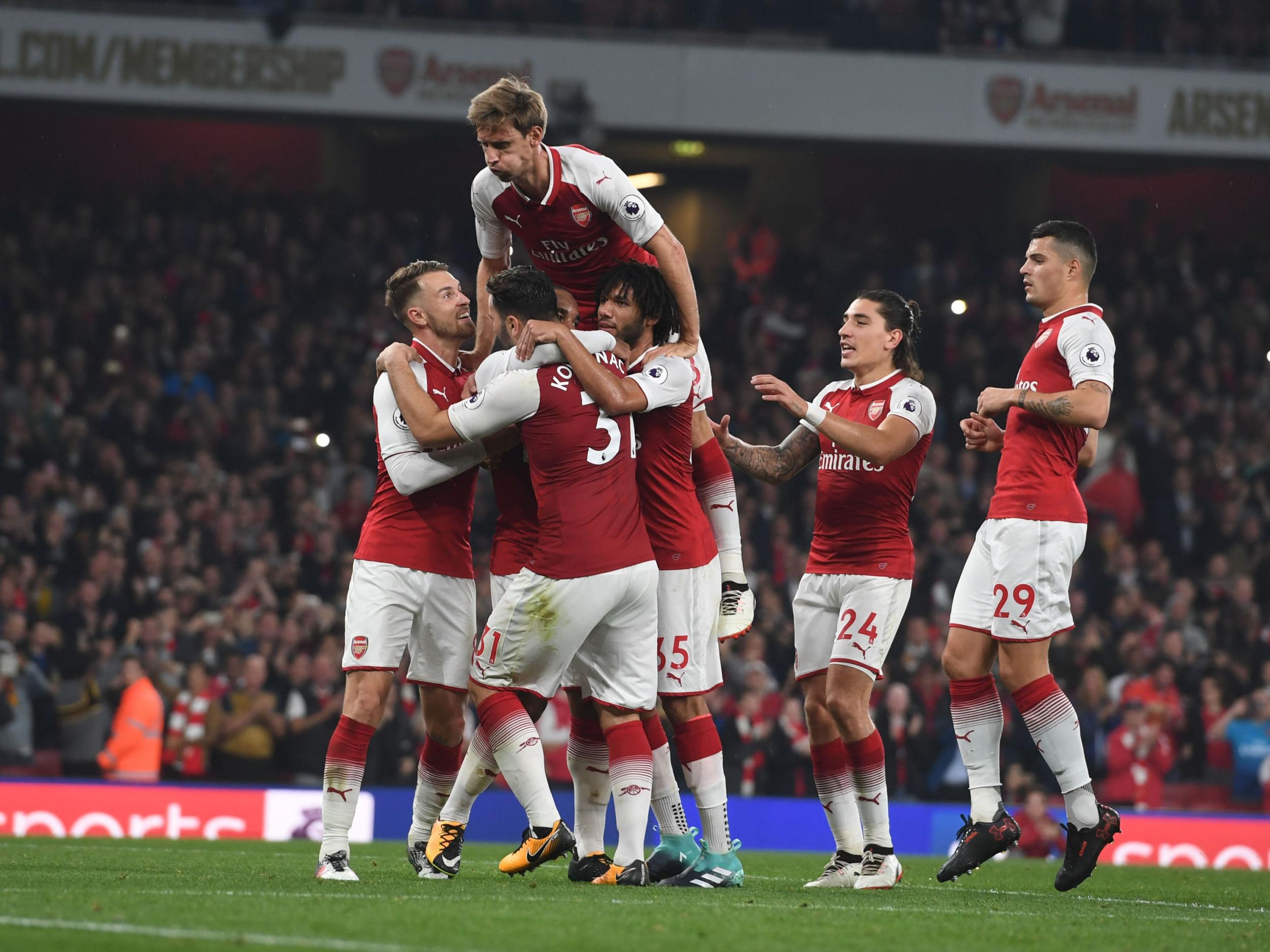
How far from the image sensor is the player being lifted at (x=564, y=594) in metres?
6.70

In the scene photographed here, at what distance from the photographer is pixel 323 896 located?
616 centimetres

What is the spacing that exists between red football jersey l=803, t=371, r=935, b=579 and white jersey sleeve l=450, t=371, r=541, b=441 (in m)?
1.47

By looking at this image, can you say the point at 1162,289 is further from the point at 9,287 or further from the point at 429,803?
the point at 429,803

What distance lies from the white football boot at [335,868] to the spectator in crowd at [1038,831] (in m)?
7.60

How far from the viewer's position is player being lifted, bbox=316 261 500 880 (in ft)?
22.6

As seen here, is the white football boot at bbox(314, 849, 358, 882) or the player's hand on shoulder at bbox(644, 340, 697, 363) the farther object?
the player's hand on shoulder at bbox(644, 340, 697, 363)

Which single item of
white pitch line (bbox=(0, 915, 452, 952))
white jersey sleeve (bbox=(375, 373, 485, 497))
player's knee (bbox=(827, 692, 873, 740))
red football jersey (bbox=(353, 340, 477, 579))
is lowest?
white pitch line (bbox=(0, 915, 452, 952))

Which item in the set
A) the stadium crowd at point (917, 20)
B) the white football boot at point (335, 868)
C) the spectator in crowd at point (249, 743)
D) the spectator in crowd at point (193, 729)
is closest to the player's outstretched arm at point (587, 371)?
the white football boot at point (335, 868)

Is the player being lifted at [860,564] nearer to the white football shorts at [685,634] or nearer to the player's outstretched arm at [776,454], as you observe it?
the player's outstretched arm at [776,454]

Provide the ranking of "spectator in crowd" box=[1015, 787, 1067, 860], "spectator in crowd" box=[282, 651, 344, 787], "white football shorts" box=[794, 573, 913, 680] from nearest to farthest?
"white football shorts" box=[794, 573, 913, 680]
"spectator in crowd" box=[1015, 787, 1067, 860]
"spectator in crowd" box=[282, 651, 344, 787]

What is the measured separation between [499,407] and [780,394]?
4.24 feet

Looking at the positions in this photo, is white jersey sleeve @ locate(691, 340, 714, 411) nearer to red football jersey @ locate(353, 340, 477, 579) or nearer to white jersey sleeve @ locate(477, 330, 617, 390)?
white jersey sleeve @ locate(477, 330, 617, 390)

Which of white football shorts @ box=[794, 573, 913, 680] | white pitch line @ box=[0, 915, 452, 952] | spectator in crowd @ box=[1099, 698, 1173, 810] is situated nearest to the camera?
white pitch line @ box=[0, 915, 452, 952]

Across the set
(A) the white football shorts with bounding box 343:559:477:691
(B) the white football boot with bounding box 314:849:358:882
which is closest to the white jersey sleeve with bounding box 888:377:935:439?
(A) the white football shorts with bounding box 343:559:477:691
